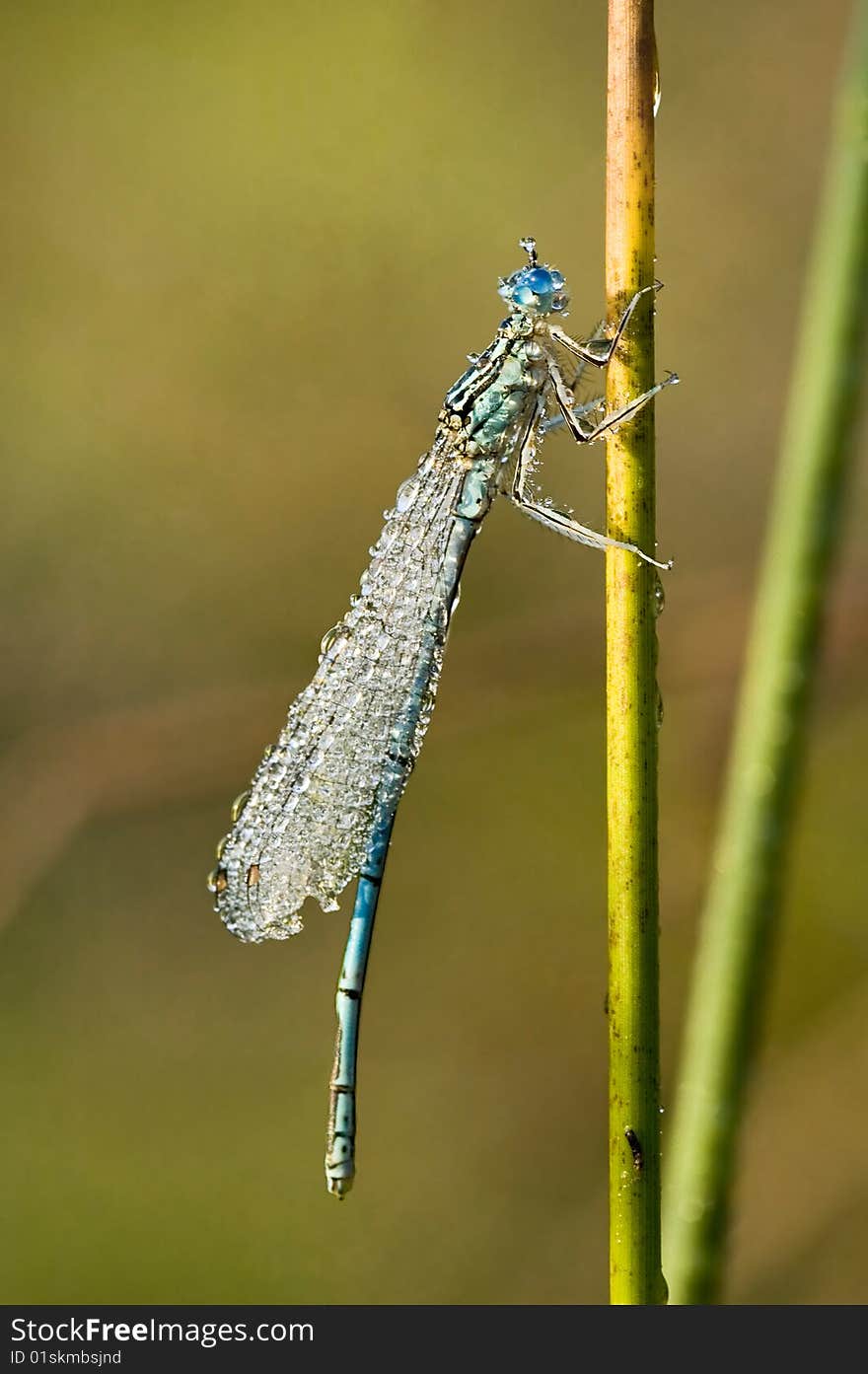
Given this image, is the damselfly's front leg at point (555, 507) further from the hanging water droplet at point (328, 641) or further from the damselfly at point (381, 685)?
the hanging water droplet at point (328, 641)

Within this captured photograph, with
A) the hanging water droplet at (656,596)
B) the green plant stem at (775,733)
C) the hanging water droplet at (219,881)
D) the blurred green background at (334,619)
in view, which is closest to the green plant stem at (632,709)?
the hanging water droplet at (656,596)

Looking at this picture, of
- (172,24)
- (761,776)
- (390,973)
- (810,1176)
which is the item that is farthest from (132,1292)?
(172,24)

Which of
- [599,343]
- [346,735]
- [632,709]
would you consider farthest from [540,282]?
[632,709]

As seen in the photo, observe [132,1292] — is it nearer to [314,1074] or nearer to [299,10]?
[314,1074]

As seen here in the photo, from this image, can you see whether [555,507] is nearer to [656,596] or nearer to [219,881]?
[656,596]

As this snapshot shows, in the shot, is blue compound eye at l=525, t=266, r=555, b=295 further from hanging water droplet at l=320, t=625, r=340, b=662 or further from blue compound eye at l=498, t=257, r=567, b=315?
hanging water droplet at l=320, t=625, r=340, b=662
